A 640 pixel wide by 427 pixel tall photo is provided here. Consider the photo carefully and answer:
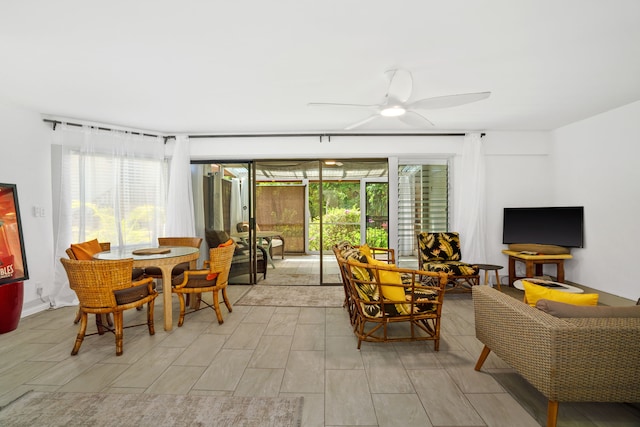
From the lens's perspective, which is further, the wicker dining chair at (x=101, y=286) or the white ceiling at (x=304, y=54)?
the wicker dining chair at (x=101, y=286)

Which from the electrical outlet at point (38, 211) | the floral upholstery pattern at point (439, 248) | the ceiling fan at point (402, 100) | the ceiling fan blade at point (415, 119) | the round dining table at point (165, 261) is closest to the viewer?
the ceiling fan at point (402, 100)

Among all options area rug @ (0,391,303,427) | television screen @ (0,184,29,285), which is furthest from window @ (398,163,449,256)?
television screen @ (0,184,29,285)

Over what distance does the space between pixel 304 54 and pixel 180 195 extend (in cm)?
323

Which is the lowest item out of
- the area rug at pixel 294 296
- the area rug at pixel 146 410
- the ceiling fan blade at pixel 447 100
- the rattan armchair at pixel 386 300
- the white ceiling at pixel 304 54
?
the area rug at pixel 294 296

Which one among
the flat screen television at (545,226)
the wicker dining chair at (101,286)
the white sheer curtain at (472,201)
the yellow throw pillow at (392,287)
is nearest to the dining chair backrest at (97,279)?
the wicker dining chair at (101,286)

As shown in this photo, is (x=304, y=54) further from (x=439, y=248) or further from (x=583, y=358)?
(x=439, y=248)

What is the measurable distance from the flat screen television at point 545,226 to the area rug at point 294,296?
2.86 meters

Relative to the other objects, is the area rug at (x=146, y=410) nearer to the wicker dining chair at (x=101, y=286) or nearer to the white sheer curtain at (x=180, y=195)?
the wicker dining chair at (x=101, y=286)

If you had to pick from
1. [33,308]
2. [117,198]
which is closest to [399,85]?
[117,198]

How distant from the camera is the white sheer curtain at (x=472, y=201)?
467 centimetres

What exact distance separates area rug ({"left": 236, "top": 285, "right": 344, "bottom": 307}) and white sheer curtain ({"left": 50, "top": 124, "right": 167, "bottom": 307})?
1.82 m

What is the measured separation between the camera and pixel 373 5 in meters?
1.91

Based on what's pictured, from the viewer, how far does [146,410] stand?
73.8 inches

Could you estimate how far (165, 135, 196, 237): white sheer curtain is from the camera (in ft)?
15.5
